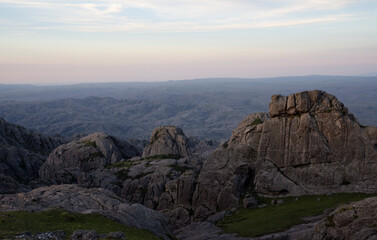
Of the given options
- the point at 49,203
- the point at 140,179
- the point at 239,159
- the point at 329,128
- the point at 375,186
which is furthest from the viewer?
the point at 140,179

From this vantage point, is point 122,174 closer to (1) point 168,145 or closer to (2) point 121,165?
(2) point 121,165

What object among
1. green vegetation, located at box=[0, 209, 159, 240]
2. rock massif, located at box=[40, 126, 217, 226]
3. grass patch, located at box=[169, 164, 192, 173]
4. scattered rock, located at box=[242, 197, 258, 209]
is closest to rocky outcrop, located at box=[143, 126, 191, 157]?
rock massif, located at box=[40, 126, 217, 226]

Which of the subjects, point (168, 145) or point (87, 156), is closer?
point (87, 156)

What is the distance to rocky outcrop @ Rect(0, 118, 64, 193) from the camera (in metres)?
77.2

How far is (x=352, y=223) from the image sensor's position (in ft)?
114

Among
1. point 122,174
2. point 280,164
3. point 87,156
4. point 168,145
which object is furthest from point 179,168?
point 87,156

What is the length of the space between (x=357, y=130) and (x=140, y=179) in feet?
Answer: 162

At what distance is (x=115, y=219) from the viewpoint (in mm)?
44969

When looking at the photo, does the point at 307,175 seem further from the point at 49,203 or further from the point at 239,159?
the point at 49,203

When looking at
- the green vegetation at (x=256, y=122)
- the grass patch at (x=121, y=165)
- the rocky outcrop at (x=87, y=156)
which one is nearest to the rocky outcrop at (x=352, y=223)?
the green vegetation at (x=256, y=122)

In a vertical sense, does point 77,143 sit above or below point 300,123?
below

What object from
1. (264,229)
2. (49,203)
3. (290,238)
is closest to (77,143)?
(49,203)

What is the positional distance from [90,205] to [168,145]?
69017 millimetres

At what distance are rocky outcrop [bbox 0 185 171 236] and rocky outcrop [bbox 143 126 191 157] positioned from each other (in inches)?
2444
